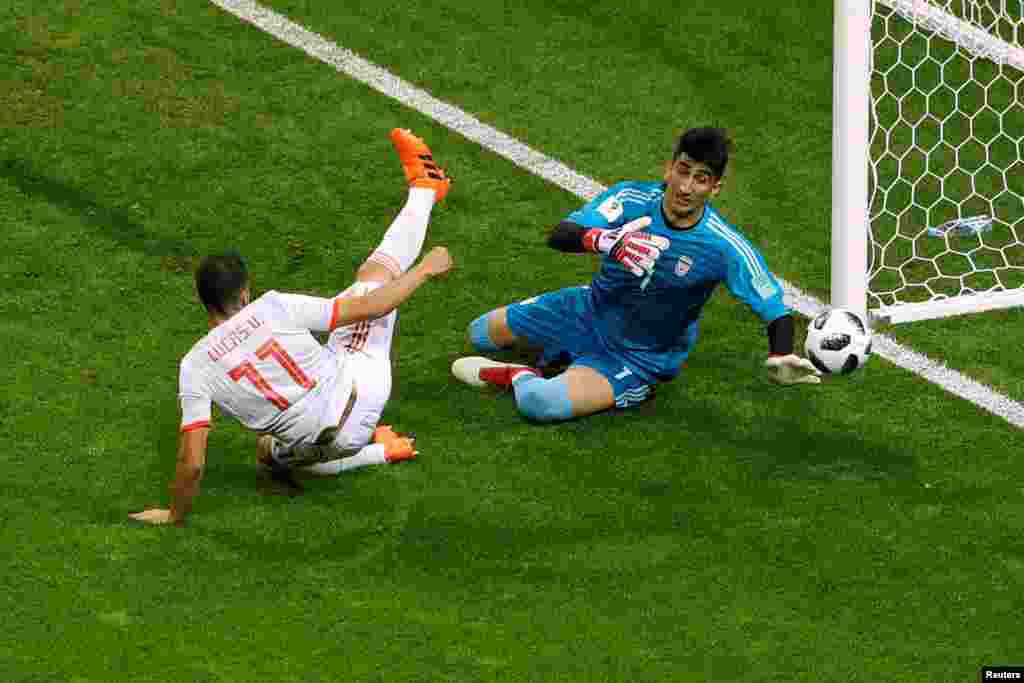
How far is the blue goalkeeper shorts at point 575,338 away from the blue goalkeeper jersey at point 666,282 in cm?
5

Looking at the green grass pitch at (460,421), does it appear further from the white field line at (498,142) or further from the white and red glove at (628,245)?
the white and red glove at (628,245)

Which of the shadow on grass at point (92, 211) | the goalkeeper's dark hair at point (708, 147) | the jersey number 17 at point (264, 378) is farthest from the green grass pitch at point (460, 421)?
the goalkeeper's dark hair at point (708, 147)

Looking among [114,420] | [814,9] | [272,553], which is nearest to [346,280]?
[114,420]

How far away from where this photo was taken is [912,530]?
7.37 m

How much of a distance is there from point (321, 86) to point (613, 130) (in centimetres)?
154

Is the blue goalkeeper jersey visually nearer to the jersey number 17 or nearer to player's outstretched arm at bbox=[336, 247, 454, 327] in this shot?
player's outstretched arm at bbox=[336, 247, 454, 327]

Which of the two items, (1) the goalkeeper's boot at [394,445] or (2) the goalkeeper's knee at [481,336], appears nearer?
(1) the goalkeeper's boot at [394,445]

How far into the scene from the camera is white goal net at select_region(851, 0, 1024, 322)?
9242 mm

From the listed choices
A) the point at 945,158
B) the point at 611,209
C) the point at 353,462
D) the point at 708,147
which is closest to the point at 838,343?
the point at 708,147

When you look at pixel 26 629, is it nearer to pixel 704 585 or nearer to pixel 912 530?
pixel 704 585

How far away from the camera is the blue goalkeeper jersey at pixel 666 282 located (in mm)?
7840

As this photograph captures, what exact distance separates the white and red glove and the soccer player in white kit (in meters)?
0.59

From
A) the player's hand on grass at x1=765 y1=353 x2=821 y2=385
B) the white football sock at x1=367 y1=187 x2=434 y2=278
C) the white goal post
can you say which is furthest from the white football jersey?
the white goal post

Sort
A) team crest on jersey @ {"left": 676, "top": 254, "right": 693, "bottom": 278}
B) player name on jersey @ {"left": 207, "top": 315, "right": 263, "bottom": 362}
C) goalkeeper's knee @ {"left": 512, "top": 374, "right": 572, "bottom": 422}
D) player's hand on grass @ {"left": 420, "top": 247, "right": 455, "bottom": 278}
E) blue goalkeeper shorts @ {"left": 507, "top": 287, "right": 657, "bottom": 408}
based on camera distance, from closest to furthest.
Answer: player name on jersey @ {"left": 207, "top": 315, "right": 263, "bottom": 362} → player's hand on grass @ {"left": 420, "top": 247, "right": 455, "bottom": 278} → team crest on jersey @ {"left": 676, "top": 254, "right": 693, "bottom": 278} → goalkeeper's knee @ {"left": 512, "top": 374, "right": 572, "bottom": 422} → blue goalkeeper shorts @ {"left": 507, "top": 287, "right": 657, "bottom": 408}
